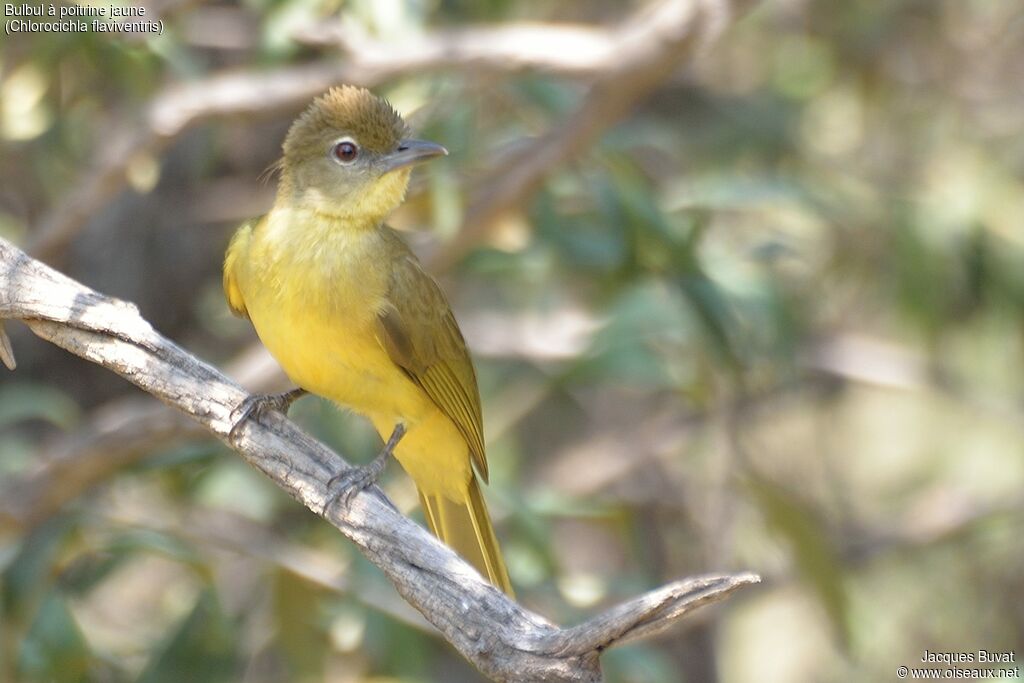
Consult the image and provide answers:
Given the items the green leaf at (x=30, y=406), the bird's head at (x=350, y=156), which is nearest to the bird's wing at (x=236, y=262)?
the bird's head at (x=350, y=156)

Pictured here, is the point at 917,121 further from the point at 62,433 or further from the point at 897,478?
the point at 62,433

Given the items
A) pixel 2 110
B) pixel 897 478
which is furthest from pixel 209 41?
pixel 897 478

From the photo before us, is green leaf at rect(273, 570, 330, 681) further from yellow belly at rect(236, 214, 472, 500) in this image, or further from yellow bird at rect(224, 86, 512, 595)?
yellow belly at rect(236, 214, 472, 500)

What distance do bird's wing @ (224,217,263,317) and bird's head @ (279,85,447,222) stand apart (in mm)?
150

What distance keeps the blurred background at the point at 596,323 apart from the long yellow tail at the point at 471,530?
857mm

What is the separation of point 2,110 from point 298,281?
2.19 metres

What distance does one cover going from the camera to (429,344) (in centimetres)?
400

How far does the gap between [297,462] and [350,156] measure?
114 cm

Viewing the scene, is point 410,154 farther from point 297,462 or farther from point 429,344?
point 297,462

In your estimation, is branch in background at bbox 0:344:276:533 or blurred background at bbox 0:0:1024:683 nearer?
branch in background at bbox 0:344:276:533

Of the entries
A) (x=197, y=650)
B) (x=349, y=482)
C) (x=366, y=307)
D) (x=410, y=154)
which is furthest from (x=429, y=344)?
(x=197, y=650)

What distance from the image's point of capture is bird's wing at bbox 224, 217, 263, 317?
13.3ft

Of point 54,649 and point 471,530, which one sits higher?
point 471,530

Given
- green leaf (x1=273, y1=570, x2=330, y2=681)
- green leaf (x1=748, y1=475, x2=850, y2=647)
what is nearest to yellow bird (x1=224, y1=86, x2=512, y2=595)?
green leaf (x1=273, y1=570, x2=330, y2=681)
